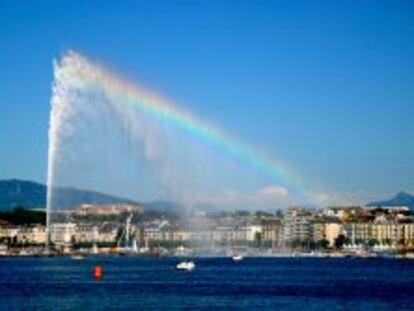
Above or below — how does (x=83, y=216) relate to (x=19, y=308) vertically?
above

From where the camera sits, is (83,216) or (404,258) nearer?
(404,258)

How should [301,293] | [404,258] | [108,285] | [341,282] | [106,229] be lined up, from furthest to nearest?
[106,229]
[404,258]
[341,282]
[108,285]
[301,293]

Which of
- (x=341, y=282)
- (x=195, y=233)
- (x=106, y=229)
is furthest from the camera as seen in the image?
(x=106, y=229)

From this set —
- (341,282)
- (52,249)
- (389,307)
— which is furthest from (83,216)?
(389,307)

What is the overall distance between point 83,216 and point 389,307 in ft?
461

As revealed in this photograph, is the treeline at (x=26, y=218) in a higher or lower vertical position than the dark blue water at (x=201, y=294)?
higher

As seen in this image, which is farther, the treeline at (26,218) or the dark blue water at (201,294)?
the treeline at (26,218)

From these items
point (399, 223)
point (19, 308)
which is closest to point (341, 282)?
point (19, 308)

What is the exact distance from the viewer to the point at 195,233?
601 feet

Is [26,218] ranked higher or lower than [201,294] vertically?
higher

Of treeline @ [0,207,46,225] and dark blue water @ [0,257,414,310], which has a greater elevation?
treeline @ [0,207,46,225]

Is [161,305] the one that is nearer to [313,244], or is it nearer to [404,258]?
[404,258]

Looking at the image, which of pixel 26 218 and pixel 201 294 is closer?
pixel 201 294

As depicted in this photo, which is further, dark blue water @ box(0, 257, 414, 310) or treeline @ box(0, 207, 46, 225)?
treeline @ box(0, 207, 46, 225)
